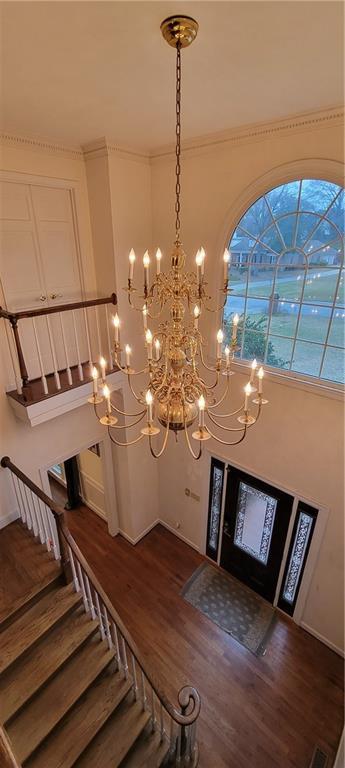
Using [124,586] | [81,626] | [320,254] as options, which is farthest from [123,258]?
[124,586]

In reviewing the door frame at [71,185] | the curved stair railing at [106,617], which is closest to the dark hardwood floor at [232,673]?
Answer: the curved stair railing at [106,617]

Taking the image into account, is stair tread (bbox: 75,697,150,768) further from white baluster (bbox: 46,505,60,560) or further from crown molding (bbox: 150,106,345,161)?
crown molding (bbox: 150,106,345,161)

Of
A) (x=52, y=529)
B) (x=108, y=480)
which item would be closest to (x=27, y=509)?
(x=52, y=529)

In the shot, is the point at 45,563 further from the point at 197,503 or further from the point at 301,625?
the point at 301,625

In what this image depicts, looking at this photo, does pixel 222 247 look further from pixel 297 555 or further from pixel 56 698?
pixel 56 698

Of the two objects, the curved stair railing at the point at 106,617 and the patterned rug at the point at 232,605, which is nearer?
the curved stair railing at the point at 106,617

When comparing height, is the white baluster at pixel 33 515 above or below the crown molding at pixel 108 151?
below

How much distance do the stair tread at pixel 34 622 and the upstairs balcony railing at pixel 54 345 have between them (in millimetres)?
1957

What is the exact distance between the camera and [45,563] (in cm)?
355

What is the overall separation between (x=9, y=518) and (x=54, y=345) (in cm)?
209

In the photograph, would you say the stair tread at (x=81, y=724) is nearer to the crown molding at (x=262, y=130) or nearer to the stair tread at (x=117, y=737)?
the stair tread at (x=117, y=737)

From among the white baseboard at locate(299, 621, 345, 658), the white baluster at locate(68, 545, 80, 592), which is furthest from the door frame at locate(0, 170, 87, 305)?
the white baseboard at locate(299, 621, 345, 658)

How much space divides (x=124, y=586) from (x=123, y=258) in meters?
4.42

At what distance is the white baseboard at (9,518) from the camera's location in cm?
395
